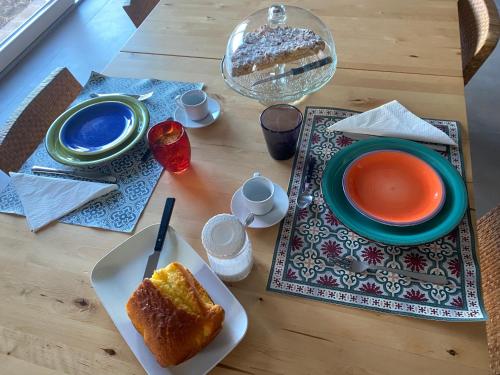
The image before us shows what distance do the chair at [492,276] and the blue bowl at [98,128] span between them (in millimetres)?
873

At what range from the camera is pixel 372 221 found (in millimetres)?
746

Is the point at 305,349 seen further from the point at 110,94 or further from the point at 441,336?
the point at 110,94

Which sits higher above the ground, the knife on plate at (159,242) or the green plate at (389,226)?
the knife on plate at (159,242)

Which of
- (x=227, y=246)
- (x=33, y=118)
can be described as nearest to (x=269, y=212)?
(x=227, y=246)

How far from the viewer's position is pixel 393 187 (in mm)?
804

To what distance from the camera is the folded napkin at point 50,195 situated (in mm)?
881

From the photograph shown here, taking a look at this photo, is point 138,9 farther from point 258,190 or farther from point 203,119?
point 258,190

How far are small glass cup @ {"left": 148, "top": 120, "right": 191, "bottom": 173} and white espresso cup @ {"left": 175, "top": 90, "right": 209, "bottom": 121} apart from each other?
0.09m

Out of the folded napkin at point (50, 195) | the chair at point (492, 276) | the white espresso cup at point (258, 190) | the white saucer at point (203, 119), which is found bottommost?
the chair at point (492, 276)

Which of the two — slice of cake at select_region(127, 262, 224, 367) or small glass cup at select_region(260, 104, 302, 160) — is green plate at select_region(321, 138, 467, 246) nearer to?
small glass cup at select_region(260, 104, 302, 160)

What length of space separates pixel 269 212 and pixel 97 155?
44 cm

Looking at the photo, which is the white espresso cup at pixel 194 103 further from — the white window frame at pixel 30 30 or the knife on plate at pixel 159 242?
the white window frame at pixel 30 30

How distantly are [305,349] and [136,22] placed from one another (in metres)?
1.29

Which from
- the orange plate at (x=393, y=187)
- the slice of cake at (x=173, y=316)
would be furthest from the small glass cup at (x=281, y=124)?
the slice of cake at (x=173, y=316)
